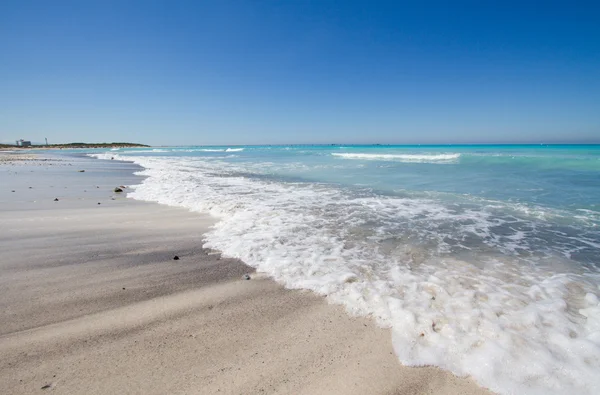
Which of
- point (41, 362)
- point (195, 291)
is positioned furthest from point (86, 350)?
point (195, 291)

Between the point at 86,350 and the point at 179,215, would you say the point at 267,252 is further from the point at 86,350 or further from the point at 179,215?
the point at 179,215

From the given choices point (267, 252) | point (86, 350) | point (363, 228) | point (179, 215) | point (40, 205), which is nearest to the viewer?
point (86, 350)

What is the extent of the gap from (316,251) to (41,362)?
11.4 ft

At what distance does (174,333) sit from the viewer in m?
2.69

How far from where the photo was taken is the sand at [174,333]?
7.09ft

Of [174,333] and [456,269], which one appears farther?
[456,269]

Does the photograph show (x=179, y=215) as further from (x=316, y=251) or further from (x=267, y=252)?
(x=316, y=251)

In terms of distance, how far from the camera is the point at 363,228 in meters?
6.16

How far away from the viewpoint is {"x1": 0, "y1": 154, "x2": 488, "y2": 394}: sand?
2.16 m

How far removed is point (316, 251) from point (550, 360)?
3.05 metres

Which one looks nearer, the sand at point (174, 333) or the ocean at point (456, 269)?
the sand at point (174, 333)

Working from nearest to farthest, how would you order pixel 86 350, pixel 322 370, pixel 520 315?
1. pixel 322 370
2. pixel 86 350
3. pixel 520 315

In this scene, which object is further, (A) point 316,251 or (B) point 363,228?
(B) point 363,228

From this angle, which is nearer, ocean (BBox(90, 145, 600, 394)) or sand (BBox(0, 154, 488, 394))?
sand (BBox(0, 154, 488, 394))
